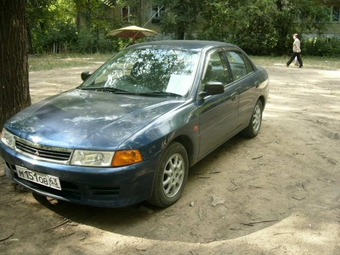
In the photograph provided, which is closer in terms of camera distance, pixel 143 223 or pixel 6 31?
pixel 143 223

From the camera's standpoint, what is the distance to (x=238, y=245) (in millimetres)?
3012

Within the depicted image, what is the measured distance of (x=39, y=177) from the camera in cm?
315

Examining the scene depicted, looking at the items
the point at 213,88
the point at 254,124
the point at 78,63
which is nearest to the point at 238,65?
the point at 254,124

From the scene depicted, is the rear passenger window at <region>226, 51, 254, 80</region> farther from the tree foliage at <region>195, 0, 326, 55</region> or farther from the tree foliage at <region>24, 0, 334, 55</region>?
the tree foliage at <region>195, 0, 326, 55</region>

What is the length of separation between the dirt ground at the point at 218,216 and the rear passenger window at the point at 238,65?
1113 mm

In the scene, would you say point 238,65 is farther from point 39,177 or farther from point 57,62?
point 57,62

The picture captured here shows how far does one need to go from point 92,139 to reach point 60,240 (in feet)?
2.89

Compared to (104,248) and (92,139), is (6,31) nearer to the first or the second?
(92,139)

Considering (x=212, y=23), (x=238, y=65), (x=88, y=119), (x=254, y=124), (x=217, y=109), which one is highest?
(x=212, y=23)

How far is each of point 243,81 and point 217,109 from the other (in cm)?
111

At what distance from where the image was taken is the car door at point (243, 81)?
16.6 ft

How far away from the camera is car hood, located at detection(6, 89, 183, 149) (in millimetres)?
3066

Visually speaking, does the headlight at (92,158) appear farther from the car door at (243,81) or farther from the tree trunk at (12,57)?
the car door at (243,81)

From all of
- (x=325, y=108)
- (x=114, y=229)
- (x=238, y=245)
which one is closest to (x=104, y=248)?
(x=114, y=229)
